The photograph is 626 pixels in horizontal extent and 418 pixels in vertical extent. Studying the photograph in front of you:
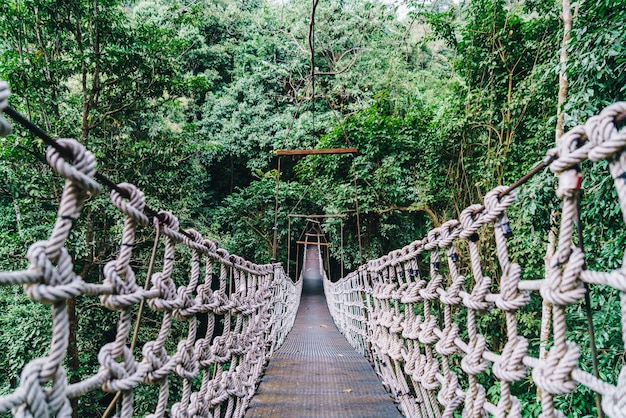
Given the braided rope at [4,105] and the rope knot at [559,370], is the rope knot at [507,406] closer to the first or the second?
the rope knot at [559,370]

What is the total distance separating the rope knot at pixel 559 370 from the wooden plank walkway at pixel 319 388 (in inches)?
37.0

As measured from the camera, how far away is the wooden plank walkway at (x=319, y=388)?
4.47 ft

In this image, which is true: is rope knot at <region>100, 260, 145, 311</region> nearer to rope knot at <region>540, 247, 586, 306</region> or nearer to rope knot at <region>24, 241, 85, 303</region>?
rope knot at <region>24, 241, 85, 303</region>

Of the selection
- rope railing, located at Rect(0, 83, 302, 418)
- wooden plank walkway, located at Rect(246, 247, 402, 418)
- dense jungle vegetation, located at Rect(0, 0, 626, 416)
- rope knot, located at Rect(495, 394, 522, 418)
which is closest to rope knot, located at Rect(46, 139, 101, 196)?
rope railing, located at Rect(0, 83, 302, 418)

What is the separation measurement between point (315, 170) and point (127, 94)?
141 inches

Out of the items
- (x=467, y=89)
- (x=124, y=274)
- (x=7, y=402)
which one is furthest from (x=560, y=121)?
(x=7, y=402)

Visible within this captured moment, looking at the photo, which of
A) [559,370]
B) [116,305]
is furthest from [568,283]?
[116,305]

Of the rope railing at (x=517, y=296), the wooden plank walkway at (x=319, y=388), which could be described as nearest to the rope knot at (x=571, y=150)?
the rope railing at (x=517, y=296)

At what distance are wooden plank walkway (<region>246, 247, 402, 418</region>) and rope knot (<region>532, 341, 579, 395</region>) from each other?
3.08ft

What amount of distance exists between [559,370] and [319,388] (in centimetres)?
138

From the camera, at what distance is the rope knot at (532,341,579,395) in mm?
479

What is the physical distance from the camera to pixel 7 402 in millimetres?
364

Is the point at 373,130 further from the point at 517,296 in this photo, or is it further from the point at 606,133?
the point at 606,133

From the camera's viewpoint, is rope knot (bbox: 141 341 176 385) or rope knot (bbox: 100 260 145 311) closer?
rope knot (bbox: 100 260 145 311)
